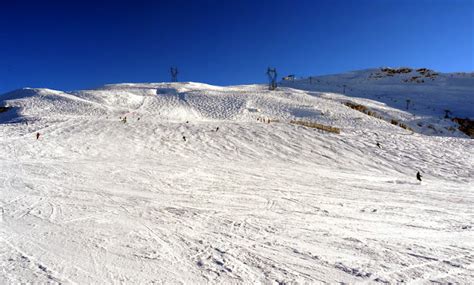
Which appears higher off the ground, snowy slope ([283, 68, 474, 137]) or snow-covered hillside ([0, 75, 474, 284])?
snowy slope ([283, 68, 474, 137])

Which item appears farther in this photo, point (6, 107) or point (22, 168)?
point (6, 107)

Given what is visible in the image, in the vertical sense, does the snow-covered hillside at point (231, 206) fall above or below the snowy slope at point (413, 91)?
below

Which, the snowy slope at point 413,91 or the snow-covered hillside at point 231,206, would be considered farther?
the snowy slope at point 413,91

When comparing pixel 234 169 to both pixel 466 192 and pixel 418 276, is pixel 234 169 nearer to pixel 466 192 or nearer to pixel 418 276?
pixel 466 192

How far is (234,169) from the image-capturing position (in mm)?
12266

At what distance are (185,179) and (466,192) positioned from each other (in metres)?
8.69

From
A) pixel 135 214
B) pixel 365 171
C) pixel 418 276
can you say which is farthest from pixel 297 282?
pixel 365 171

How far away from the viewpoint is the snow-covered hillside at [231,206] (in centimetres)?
452

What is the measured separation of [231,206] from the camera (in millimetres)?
7574

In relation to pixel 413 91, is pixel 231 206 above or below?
below

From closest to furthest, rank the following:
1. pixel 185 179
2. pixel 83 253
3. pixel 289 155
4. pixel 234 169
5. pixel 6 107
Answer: pixel 83 253
pixel 185 179
pixel 234 169
pixel 289 155
pixel 6 107

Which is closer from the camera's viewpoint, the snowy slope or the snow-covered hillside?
the snow-covered hillside

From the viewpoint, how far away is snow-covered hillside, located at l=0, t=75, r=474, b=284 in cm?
452

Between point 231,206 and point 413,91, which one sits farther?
point 413,91
